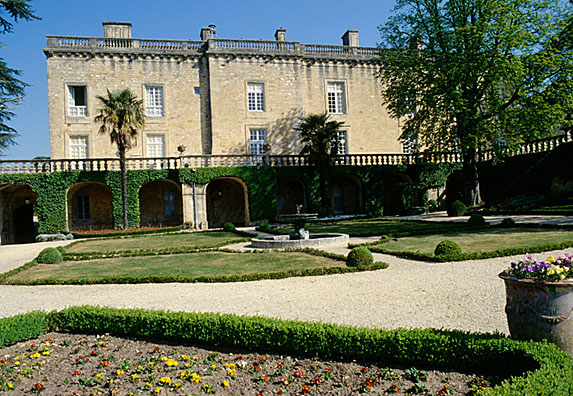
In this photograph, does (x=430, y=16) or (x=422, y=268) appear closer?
(x=422, y=268)

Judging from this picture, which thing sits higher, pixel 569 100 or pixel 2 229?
pixel 569 100

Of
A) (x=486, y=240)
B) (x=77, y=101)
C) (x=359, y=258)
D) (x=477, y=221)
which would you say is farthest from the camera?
(x=77, y=101)

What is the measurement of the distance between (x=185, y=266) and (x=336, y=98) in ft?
77.6

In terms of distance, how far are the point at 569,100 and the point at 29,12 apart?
86.6 ft

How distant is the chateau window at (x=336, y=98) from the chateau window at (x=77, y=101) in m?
17.1

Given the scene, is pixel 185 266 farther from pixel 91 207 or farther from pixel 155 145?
pixel 155 145

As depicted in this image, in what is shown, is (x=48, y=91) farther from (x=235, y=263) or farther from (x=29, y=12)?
(x=235, y=263)

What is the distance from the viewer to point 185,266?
11.4 m

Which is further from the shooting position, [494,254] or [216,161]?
[216,161]

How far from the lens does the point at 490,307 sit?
6297 millimetres

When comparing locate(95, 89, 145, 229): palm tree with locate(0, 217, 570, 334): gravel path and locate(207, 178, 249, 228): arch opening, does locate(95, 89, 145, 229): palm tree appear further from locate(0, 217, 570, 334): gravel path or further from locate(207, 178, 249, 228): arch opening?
locate(0, 217, 570, 334): gravel path

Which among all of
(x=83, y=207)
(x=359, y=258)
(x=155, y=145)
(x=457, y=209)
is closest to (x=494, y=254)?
(x=359, y=258)

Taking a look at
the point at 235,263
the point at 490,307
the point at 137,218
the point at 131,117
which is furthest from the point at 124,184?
the point at 490,307

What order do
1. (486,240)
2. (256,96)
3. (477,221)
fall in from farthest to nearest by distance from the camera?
(256,96) < (477,221) < (486,240)
